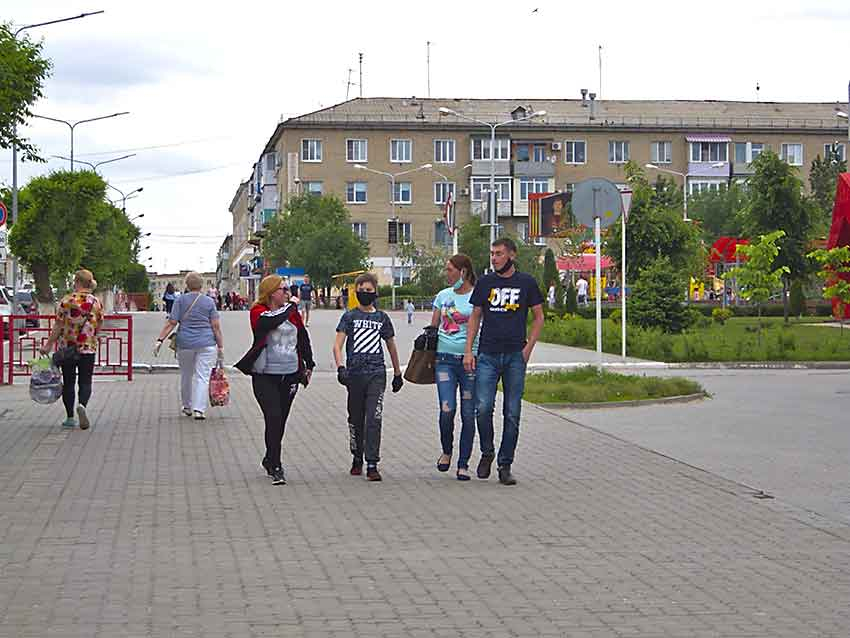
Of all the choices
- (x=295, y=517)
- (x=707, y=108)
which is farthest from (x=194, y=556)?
(x=707, y=108)

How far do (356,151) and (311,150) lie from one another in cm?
310

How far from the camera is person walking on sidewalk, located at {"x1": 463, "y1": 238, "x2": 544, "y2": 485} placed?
1106 cm

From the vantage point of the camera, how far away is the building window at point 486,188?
9594cm

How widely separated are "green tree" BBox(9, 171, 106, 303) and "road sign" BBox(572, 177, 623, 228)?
3393cm

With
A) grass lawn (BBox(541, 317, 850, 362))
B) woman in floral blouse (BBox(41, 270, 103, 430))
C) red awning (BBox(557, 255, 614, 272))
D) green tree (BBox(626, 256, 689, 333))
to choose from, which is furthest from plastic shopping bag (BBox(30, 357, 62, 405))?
red awning (BBox(557, 255, 614, 272))

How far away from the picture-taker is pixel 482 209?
298 ft

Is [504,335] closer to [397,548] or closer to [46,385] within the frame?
[397,548]

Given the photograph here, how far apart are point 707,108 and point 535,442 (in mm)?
89190

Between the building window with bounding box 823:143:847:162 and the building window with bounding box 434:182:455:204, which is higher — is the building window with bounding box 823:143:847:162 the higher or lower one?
Answer: the higher one

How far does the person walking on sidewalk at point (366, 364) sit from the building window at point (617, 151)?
281 ft

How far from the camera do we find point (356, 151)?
3716 inches

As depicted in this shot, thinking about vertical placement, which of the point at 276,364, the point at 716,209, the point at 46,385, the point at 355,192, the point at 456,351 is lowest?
the point at 46,385

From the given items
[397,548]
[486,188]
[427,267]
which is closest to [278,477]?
[397,548]

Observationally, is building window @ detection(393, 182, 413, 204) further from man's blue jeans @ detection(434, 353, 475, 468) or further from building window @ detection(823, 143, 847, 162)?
man's blue jeans @ detection(434, 353, 475, 468)
